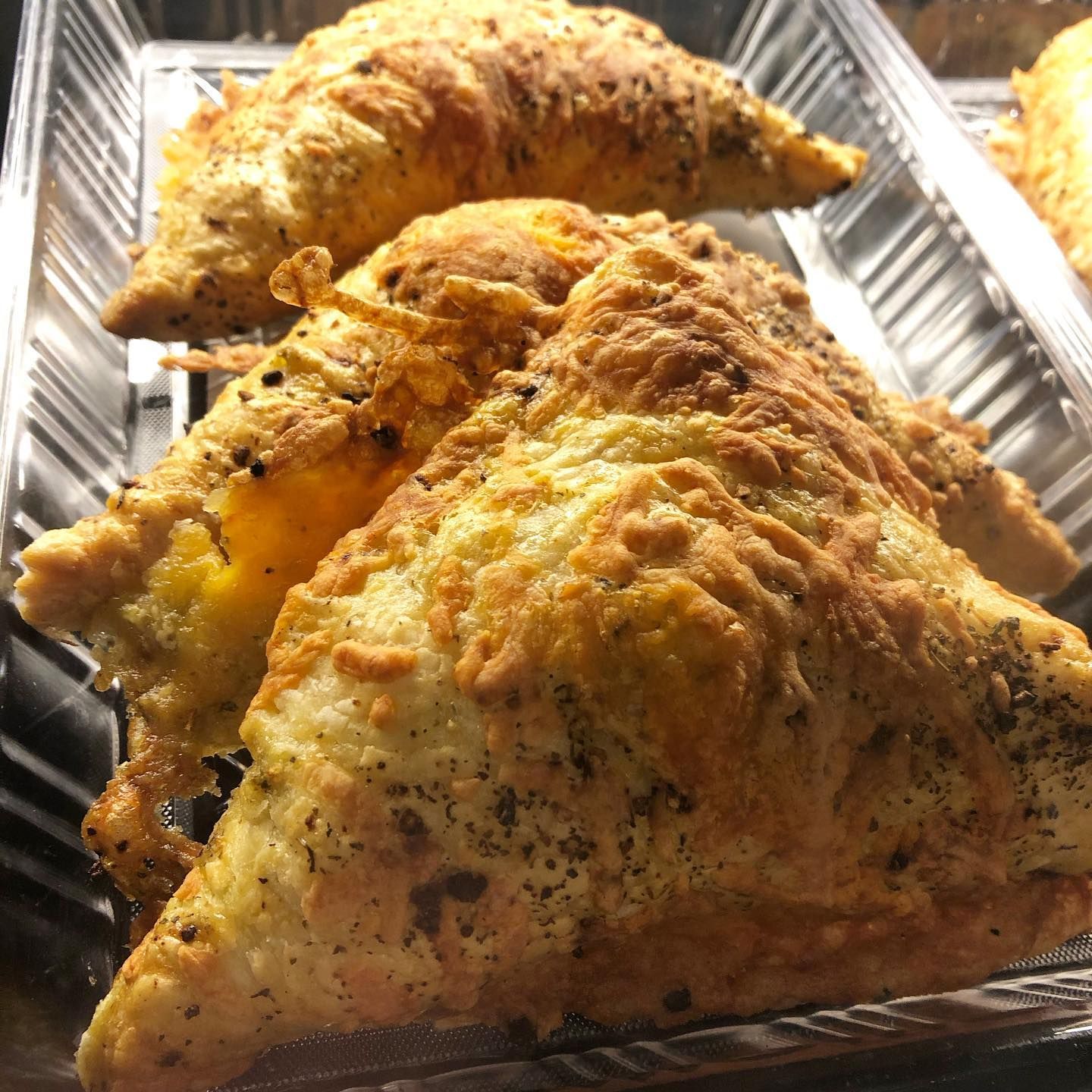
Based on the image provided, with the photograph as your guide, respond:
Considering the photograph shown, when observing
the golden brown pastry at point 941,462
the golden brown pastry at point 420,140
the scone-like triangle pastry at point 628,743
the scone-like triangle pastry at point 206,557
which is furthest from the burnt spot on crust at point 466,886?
the golden brown pastry at point 420,140

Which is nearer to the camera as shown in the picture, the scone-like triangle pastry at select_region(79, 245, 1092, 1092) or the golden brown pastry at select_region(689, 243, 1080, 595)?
the scone-like triangle pastry at select_region(79, 245, 1092, 1092)

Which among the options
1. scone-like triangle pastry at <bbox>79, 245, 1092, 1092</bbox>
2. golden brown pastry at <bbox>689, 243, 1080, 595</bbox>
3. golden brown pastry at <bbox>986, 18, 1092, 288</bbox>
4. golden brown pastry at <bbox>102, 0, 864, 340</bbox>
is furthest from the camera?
golden brown pastry at <bbox>986, 18, 1092, 288</bbox>

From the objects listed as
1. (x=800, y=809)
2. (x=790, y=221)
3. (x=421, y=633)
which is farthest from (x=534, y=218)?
(x=790, y=221)

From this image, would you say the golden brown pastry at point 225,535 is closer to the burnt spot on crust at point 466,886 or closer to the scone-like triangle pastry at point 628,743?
the scone-like triangle pastry at point 628,743

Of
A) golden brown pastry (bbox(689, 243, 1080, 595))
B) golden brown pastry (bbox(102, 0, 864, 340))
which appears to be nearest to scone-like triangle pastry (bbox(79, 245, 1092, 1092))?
golden brown pastry (bbox(689, 243, 1080, 595))

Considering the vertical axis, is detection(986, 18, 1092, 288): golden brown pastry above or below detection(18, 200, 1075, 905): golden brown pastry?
above

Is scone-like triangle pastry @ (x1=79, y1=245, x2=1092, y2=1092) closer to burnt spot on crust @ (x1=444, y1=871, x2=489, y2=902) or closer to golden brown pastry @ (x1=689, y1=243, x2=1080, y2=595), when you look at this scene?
burnt spot on crust @ (x1=444, y1=871, x2=489, y2=902)

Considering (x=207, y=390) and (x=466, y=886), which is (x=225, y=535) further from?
(x=207, y=390)
